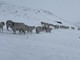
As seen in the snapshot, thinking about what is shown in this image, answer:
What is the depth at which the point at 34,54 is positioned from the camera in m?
8.24

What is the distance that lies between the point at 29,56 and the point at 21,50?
0.98 metres

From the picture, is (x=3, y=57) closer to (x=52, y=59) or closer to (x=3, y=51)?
(x=3, y=51)

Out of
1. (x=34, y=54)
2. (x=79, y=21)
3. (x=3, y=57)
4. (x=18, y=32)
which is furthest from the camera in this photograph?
(x=79, y=21)

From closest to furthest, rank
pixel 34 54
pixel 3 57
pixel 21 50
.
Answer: pixel 3 57 < pixel 34 54 < pixel 21 50

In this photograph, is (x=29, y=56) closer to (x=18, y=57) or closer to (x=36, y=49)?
(x=18, y=57)

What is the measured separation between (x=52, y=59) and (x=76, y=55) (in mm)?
1258

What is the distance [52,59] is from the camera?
300 inches

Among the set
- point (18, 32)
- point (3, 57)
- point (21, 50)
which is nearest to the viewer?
point (3, 57)

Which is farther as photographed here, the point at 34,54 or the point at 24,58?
the point at 34,54

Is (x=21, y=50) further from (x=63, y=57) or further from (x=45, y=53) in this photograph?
(x=63, y=57)

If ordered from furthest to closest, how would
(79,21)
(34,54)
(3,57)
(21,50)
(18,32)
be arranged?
(79,21)
(18,32)
(21,50)
(34,54)
(3,57)

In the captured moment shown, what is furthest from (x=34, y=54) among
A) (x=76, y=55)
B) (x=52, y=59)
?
(x=76, y=55)

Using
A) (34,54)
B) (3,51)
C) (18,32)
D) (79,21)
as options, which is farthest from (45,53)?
(79,21)

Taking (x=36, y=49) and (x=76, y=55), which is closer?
(x=76, y=55)
